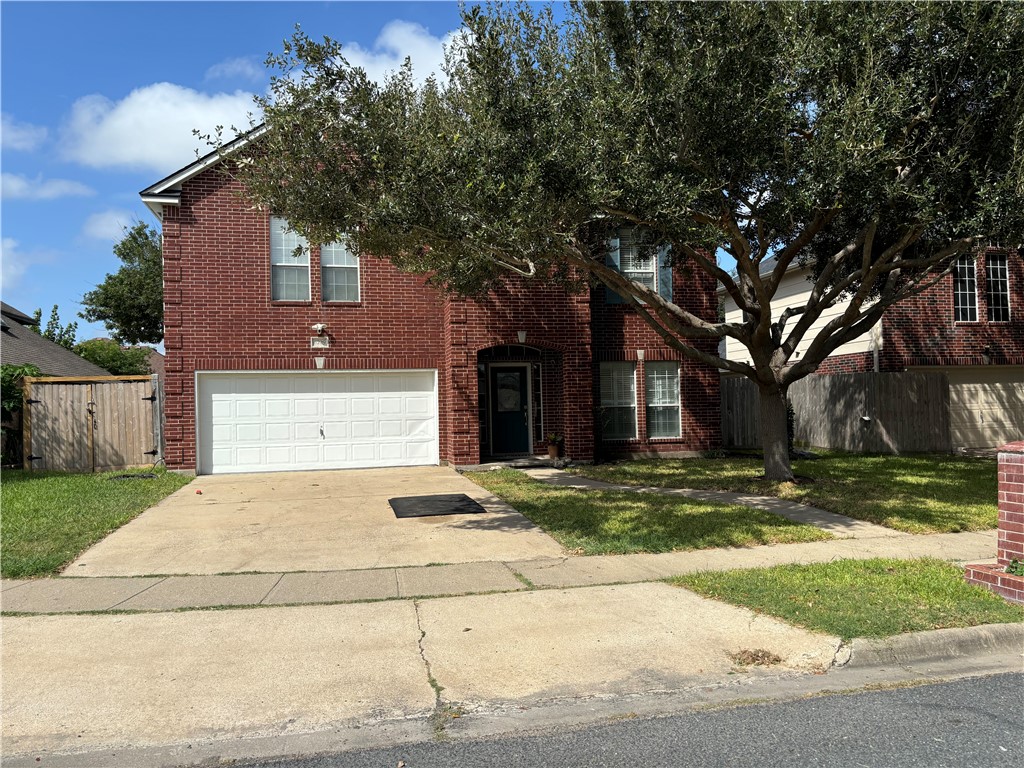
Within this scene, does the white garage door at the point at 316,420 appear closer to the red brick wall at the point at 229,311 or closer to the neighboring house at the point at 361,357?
the neighboring house at the point at 361,357

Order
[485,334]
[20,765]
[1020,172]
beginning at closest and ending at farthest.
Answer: [20,765] → [1020,172] → [485,334]

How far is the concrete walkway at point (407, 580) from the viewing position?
645 cm

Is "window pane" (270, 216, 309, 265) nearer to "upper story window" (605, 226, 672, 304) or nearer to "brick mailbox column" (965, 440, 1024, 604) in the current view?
"upper story window" (605, 226, 672, 304)

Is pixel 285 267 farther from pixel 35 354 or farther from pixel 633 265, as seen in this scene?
pixel 35 354

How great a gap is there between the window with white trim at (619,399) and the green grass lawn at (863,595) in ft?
32.1

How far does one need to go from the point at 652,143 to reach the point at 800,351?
47.2 ft

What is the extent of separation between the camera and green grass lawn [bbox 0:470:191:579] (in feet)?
25.6

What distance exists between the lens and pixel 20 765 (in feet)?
12.4

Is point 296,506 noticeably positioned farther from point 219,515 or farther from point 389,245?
point 389,245

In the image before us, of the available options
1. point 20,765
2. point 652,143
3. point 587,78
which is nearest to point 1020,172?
point 652,143

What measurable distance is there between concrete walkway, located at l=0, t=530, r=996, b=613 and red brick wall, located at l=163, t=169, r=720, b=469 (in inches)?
321

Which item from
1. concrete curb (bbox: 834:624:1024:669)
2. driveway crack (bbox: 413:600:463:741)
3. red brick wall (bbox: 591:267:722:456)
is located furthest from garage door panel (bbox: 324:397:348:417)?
concrete curb (bbox: 834:624:1024:669)

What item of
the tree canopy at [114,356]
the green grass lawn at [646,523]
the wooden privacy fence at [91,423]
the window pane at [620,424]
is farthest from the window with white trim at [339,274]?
the tree canopy at [114,356]

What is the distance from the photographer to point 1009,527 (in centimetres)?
630
